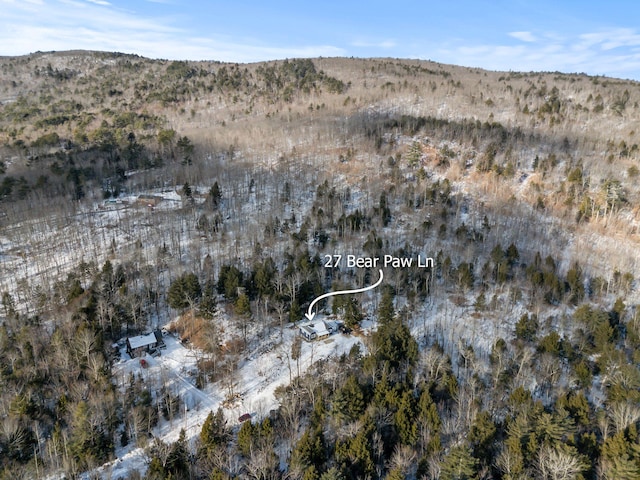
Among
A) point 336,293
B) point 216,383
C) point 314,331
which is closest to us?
point 216,383

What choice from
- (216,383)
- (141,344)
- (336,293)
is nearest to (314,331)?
(336,293)

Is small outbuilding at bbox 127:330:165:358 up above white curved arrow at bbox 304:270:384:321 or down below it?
below

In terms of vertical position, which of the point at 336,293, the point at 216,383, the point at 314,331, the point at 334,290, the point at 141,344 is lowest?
the point at 216,383

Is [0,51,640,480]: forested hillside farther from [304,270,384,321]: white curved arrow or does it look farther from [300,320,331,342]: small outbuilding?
[300,320,331,342]: small outbuilding

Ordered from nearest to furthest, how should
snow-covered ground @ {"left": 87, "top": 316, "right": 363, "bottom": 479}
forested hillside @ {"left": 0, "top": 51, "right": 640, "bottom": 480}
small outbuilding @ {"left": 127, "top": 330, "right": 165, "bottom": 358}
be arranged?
forested hillside @ {"left": 0, "top": 51, "right": 640, "bottom": 480} < snow-covered ground @ {"left": 87, "top": 316, "right": 363, "bottom": 479} < small outbuilding @ {"left": 127, "top": 330, "right": 165, "bottom": 358}

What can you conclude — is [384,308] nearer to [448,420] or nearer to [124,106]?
[448,420]

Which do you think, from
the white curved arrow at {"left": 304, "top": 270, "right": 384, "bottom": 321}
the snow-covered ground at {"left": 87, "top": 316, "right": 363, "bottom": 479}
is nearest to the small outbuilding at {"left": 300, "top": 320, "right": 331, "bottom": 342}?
the snow-covered ground at {"left": 87, "top": 316, "right": 363, "bottom": 479}

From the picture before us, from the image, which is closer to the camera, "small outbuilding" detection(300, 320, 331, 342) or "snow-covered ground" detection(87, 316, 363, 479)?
"snow-covered ground" detection(87, 316, 363, 479)

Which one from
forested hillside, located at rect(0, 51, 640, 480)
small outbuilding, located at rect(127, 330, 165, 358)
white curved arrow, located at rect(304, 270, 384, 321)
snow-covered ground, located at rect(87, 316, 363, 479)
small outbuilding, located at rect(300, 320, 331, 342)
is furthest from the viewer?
white curved arrow, located at rect(304, 270, 384, 321)

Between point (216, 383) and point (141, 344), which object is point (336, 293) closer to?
point (216, 383)
